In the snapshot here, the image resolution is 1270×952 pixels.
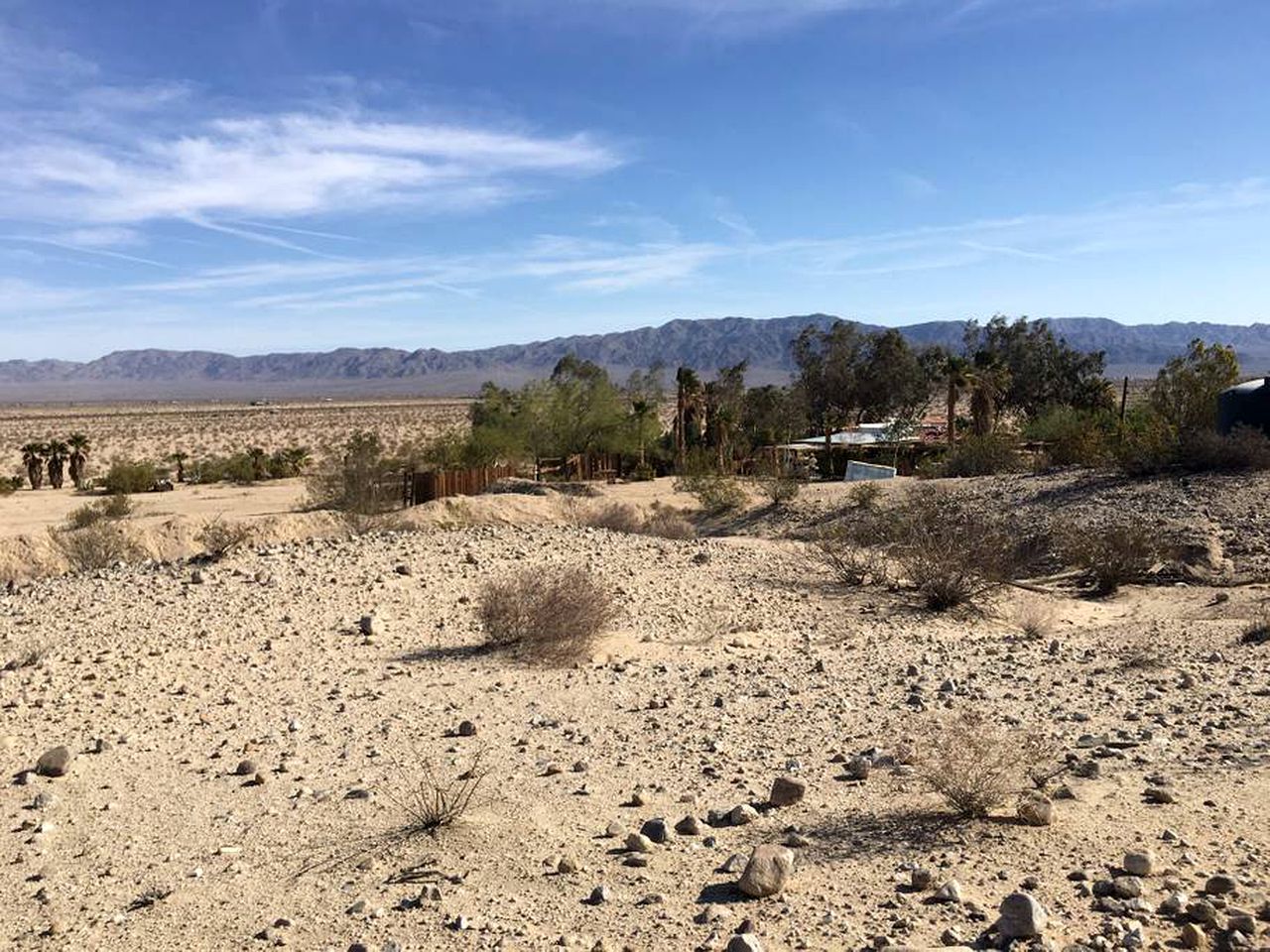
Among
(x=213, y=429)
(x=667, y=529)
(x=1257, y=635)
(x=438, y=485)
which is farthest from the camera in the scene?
(x=213, y=429)

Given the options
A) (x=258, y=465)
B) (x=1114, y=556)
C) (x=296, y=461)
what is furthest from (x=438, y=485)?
(x=296, y=461)

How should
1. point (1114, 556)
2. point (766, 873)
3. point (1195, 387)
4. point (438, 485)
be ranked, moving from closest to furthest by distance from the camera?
point (766, 873) < point (1114, 556) < point (1195, 387) < point (438, 485)

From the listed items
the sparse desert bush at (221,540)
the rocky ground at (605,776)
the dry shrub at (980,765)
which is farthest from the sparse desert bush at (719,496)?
the dry shrub at (980,765)

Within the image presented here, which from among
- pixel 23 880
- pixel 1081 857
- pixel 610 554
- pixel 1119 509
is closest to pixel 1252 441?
pixel 1119 509

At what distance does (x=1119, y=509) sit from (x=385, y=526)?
46.3ft

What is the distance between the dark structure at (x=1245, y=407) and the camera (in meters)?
25.2

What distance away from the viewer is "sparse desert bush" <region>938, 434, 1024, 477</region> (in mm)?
30688

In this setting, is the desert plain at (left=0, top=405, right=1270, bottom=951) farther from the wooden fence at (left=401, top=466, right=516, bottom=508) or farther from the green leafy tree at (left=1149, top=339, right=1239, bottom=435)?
the wooden fence at (left=401, top=466, right=516, bottom=508)

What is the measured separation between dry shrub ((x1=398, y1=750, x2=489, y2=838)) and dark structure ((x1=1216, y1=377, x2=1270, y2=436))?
904 inches

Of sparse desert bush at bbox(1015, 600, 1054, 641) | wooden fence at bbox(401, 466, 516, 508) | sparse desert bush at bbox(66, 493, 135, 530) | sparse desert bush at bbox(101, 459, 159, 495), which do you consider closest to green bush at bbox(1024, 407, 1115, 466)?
sparse desert bush at bbox(1015, 600, 1054, 641)

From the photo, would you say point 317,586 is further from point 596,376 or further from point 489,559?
point 596,376

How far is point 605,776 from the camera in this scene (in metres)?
7.32

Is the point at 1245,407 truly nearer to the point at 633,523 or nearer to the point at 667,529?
the point at 667,529

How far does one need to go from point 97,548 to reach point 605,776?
13997mm
